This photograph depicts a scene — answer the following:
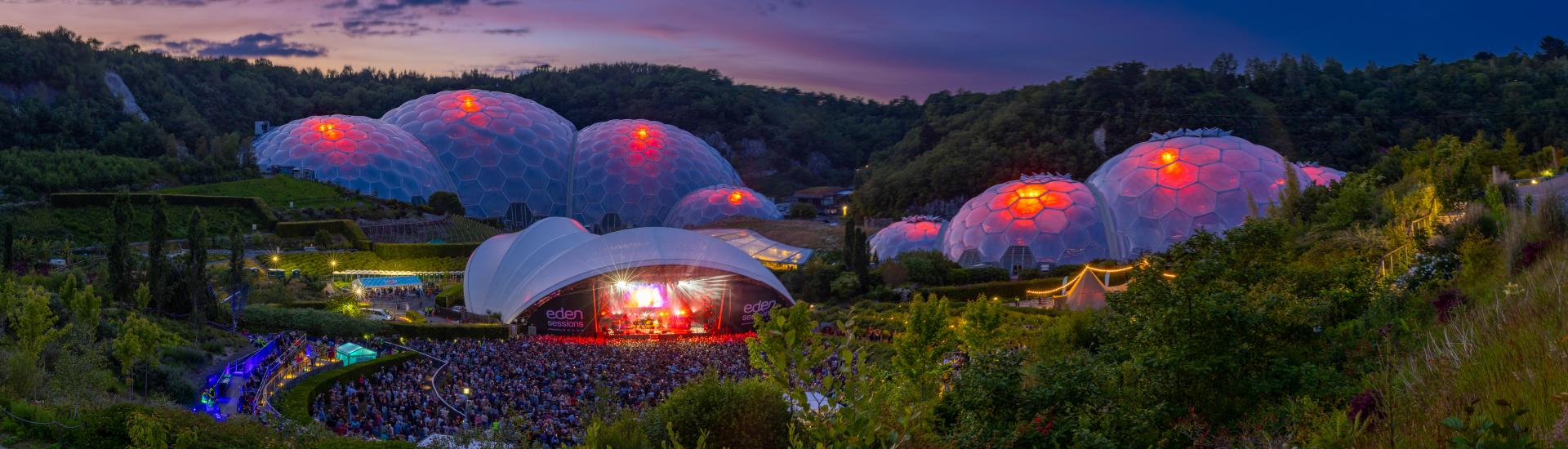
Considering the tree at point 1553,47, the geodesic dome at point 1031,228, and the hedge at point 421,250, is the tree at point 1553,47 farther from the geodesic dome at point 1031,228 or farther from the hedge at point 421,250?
the hedge at point 421,250

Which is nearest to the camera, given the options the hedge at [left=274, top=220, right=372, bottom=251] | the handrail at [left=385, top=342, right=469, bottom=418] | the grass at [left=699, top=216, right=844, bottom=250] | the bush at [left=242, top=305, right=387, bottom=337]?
the handrail at [left=385, top=342, right=469, bottom=418]

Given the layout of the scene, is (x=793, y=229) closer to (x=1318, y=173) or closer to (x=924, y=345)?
(x=1318, y=173)

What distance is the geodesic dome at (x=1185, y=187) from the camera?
35.5 meters

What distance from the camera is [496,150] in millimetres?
58219

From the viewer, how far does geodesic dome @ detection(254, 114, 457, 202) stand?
51.8 metres

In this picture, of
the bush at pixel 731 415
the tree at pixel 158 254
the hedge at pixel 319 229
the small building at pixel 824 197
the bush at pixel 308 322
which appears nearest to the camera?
the bush at pixel 731 415

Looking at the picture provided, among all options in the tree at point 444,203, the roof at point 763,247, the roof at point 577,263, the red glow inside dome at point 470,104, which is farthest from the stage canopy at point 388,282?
the red glow inside dome at point 470,104

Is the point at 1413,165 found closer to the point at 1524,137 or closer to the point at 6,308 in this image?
the point at 6,308

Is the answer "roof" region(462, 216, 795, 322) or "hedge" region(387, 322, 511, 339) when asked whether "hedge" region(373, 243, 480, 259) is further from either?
"hedge" region(387, 322, 511, 339)

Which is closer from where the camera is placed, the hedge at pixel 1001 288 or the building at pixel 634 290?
the building at pixel 634 290

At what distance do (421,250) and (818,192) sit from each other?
132 ft

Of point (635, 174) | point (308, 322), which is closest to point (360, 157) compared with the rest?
point (635, 174)

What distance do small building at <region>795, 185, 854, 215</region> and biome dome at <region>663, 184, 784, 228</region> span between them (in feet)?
49.3

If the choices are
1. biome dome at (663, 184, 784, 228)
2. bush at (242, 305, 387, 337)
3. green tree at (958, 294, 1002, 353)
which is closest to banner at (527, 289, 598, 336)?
bush at (242, 305, 387, 337)
